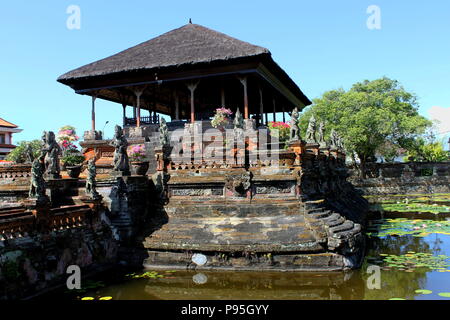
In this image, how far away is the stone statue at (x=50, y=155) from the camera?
12.1 meters

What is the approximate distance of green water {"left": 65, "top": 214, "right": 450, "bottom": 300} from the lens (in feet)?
28.0

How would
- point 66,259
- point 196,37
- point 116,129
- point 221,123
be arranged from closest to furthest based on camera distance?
point 66,259
point 116,129
point 221,123
point 196,37

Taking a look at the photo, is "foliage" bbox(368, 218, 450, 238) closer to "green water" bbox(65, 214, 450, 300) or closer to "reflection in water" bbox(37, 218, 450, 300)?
"green water" bbox(65, 214, 450, 300)

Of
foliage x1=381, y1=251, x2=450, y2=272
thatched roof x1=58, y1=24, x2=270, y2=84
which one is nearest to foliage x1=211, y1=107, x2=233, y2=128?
thatched roof x1=58, y1=24, x2=270, y2=84

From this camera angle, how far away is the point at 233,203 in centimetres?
1165

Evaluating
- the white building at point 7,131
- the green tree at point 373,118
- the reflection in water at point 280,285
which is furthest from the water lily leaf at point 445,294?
the white building at point 7,131

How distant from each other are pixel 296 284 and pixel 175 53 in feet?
45.9

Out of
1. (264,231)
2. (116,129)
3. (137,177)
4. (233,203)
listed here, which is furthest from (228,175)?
(116,129)

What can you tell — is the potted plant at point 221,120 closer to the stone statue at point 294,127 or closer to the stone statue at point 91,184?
the stone statue at point 294,127

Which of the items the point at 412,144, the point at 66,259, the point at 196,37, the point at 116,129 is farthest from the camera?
the point at 412,144
